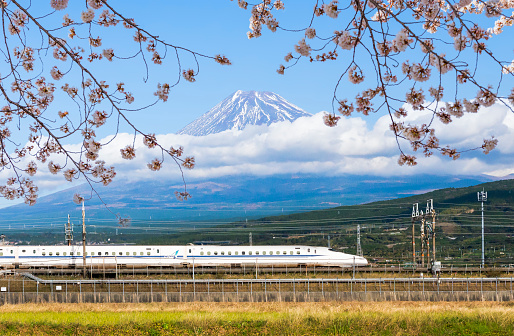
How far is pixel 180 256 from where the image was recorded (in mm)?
64125

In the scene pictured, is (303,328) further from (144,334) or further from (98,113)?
(98,113)

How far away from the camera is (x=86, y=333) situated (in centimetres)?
2488

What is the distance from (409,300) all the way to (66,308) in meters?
22.7

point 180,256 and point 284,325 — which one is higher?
point 284,325

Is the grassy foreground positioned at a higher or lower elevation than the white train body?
higher

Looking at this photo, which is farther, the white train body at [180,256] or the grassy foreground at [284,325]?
the white train body at [180,256]

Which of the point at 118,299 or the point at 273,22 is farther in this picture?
the point at 118,299

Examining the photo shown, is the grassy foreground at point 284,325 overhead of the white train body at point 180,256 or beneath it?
overhead

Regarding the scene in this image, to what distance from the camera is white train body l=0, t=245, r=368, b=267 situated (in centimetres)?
6366

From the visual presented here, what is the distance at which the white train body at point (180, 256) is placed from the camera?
6366cm

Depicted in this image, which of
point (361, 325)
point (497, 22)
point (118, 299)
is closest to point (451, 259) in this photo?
point (118, 299)

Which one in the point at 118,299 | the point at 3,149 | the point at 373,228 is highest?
the point at 3,149

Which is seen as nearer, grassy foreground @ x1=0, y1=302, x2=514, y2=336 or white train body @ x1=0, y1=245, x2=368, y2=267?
grassy foreground @ x1=0, y1=302, x2=514, y2=336

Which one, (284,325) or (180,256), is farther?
(180,256)
